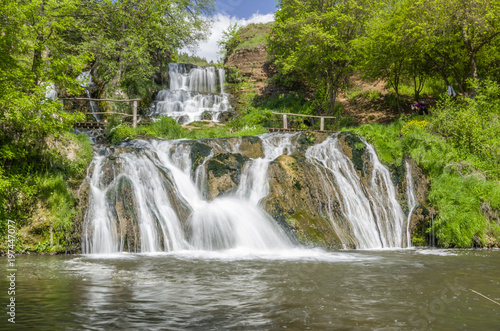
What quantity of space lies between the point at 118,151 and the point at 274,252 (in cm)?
690

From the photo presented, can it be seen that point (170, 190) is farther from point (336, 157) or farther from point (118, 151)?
point (336, 157)

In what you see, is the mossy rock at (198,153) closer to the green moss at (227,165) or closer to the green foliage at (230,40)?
the green moss at (227,165)

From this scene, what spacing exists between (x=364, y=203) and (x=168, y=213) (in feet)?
21.9

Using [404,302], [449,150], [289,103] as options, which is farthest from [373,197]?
[289,103]

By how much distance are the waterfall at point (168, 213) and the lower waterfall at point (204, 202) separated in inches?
1.1

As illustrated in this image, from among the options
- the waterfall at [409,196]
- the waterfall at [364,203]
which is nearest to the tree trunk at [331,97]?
the waterfall at [364,203]

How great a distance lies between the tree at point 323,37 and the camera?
26156 mm

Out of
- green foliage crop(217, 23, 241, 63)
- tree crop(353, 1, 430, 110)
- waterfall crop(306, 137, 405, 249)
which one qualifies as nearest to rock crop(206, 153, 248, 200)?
waterfall crop(306, 137, 405, 249)

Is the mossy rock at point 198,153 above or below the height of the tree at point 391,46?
below

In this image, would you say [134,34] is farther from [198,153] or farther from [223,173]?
[223,173]

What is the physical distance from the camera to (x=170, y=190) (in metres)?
11.8

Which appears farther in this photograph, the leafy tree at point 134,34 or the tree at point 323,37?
the tree at point 323,37

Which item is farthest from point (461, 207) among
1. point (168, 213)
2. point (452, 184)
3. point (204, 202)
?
point (168, 213)

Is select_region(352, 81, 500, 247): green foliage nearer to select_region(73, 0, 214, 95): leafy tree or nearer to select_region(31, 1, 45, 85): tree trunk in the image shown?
select_region(73, 0, 214, 95): leafy tree
